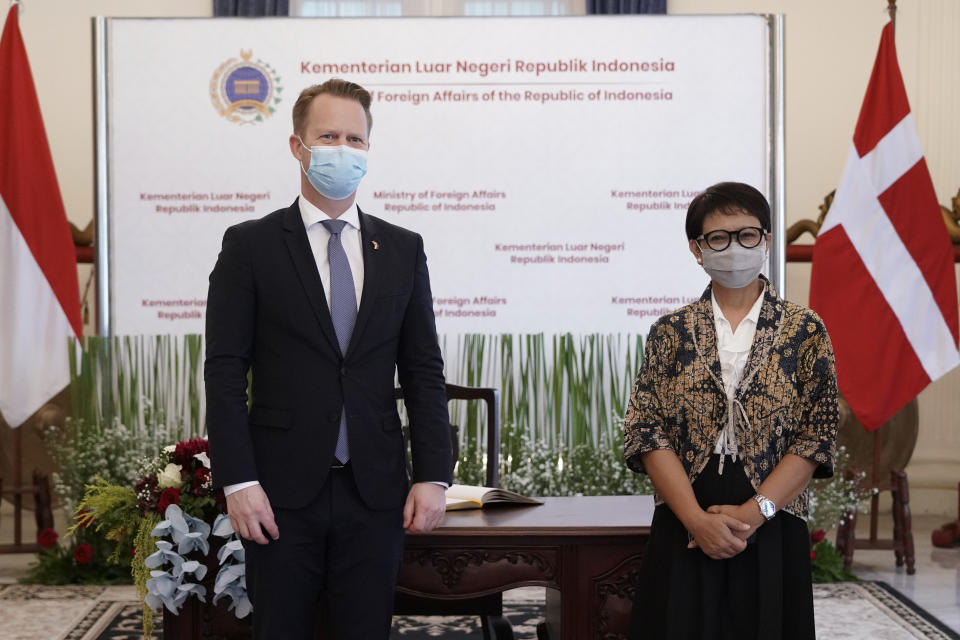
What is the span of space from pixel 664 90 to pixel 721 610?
2.53 metres

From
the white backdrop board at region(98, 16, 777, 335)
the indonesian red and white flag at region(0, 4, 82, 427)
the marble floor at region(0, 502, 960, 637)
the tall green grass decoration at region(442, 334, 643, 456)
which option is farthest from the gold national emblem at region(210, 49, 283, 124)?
the marble floor at region(0, 502, 960, 637)

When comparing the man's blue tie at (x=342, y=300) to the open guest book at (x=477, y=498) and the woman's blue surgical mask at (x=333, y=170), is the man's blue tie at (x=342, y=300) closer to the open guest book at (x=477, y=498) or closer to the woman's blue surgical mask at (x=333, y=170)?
the woman's blue surgical mask at (x=333, y=170)

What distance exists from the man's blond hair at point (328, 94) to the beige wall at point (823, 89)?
4401mm

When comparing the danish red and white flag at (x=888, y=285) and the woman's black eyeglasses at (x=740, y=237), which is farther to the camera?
the danish red and white flag at (x=888, y=285)

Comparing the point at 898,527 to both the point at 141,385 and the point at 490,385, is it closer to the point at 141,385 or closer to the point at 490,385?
the point at 490,385

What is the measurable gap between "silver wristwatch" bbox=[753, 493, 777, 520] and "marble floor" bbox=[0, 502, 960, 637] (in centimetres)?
205

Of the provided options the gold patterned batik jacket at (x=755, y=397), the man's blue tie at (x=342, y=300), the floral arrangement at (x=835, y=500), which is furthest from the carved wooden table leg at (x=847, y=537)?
the man's blue tie at (x=342, y=300)

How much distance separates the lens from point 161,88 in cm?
393

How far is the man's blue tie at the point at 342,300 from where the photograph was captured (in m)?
1.70

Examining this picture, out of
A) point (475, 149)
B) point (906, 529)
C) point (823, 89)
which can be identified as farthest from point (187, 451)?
point (823, 89)

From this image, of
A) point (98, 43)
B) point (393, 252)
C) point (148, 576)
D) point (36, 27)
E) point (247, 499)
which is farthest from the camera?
point (36, 27)

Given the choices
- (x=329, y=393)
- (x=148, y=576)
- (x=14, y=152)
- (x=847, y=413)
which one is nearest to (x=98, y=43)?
(x=14, y=152)

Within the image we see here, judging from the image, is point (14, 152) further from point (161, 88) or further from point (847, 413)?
point (847, 413)

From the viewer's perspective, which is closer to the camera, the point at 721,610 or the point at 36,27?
the point at 721,610
